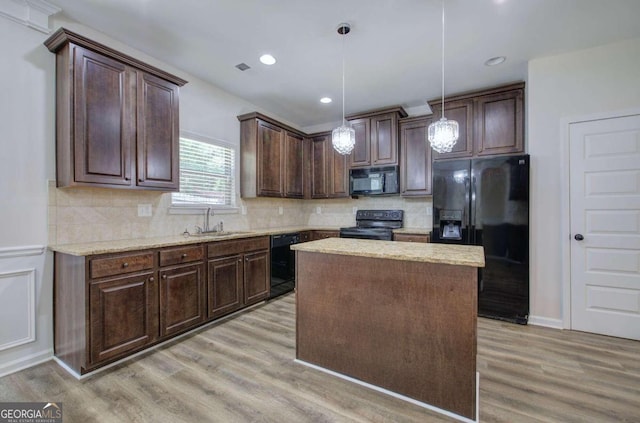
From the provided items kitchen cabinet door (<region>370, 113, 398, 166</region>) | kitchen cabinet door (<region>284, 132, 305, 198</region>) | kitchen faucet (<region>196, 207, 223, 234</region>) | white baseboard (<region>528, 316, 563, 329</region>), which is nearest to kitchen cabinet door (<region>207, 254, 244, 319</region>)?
kitchen faucet (<region>196, 207, 223, 234</region>)

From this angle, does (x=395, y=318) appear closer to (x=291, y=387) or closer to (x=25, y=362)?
(x=291, y=387)

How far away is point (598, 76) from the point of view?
9.20 feet

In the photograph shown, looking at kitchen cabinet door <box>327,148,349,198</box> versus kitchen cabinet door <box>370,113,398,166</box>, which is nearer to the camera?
kitchen cabinet door <box>370,113,398,166</box>

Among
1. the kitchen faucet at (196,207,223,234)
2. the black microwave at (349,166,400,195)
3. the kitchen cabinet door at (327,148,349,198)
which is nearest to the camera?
the kitchen faucet at (196,207,223,234)

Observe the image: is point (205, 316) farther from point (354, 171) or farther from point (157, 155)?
point (354, 171)

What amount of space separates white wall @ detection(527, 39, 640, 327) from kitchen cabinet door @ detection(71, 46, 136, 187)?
4.01 m

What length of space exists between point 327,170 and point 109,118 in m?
3.08

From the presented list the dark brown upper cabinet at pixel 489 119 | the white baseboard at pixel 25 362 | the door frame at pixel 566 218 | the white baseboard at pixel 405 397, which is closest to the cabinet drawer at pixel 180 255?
the white baseboard at pixel 25 362

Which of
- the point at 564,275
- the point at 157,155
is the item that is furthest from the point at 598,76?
the point at 157,155

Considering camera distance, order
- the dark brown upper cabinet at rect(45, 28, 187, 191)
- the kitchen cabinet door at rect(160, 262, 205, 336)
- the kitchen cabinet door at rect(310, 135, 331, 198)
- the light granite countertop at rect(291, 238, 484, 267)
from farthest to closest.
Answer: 1. the kitchen cabinet door at rect(310, 135, 331, 198)
2. the kitchen cabinet door at rect(160, 262, 205, 336)
3. the dark brown upper cabinet at rect(45, 28, 187, 191)
4. the light granite countertop at rect(291, 238, 484, 267)

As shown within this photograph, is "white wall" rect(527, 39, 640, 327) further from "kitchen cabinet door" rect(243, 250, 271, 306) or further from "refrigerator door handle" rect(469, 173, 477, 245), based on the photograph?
"kitchen cabinet door" rect(243, 250, 271, 306)

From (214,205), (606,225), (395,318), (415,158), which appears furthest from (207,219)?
(606,225)

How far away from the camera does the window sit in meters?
3.33

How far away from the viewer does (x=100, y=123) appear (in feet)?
7.59
